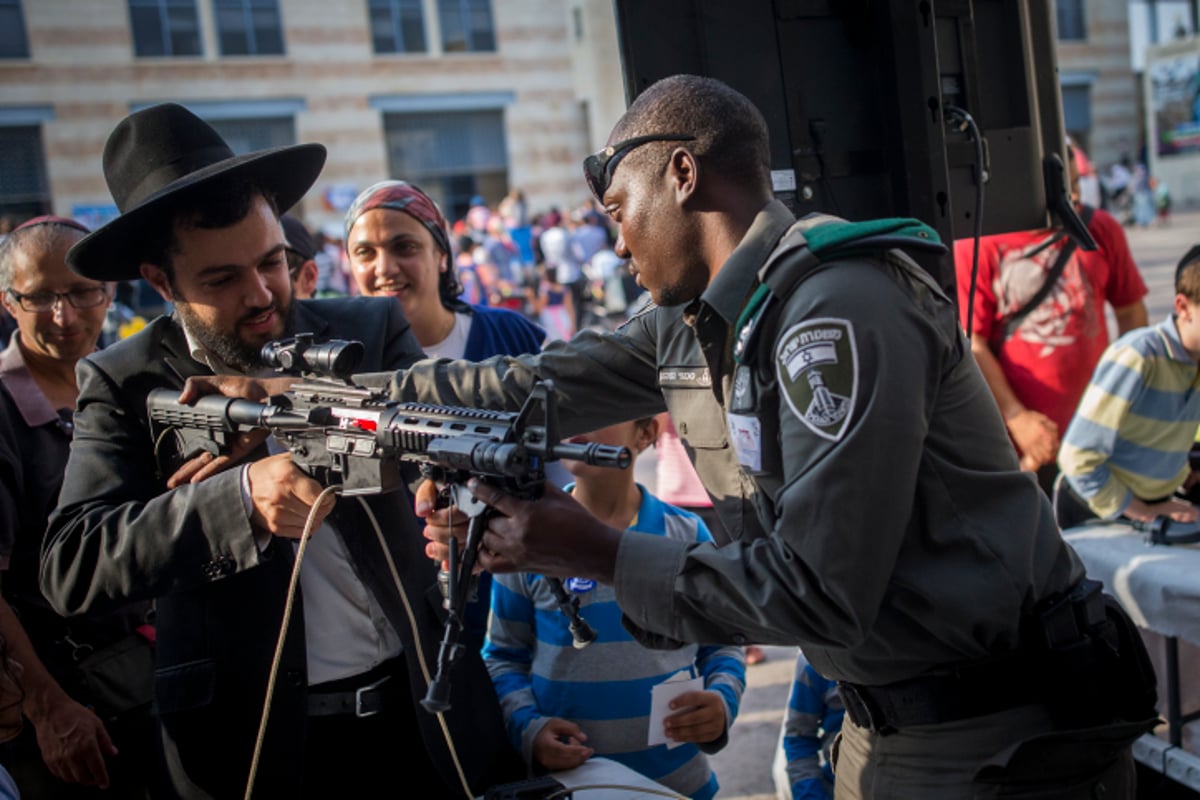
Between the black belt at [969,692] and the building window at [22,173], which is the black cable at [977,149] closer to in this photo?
the black belt at [969,692]

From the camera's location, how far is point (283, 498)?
197 centimetres

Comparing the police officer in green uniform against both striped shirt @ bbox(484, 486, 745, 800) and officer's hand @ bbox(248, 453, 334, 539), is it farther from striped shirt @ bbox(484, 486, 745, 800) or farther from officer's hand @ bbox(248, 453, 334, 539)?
striped shirt @ bbox(484, 486, 745, 800)

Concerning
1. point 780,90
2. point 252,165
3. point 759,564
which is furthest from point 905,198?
point 252,165

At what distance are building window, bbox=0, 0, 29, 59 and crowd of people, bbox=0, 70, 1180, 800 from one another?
92.2ft

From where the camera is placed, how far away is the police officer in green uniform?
150 centimetres

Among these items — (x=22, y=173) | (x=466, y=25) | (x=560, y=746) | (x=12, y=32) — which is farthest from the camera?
(x=466, y=25)

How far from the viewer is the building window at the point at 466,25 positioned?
29.9 m

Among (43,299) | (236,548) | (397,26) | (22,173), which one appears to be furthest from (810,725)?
(397,26)

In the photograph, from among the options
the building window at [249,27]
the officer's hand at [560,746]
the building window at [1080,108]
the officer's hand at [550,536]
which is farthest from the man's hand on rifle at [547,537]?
the building window at [1080,108]

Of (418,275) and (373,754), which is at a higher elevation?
(418,275)

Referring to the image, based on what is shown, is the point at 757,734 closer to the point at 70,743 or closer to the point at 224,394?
the point at 70,743

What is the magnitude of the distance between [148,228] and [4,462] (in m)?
0.90

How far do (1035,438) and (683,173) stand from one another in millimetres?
2833

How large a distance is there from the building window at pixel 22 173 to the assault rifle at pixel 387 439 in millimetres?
27724
